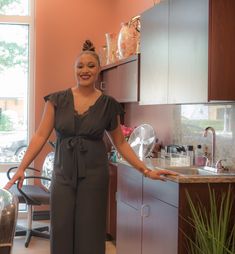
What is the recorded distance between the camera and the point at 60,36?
215 inches

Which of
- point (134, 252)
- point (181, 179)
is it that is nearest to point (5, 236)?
point (181, 179)

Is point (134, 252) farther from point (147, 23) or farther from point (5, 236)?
point (5, 236)

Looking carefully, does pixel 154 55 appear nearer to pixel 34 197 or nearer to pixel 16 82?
pixel 34 197

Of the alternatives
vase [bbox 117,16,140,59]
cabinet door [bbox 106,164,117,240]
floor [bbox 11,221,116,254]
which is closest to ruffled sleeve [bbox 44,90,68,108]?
vase [bbox 117,16,140,59]

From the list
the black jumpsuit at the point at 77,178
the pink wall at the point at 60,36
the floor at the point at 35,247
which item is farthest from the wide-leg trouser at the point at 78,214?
the pink wall at the point at 60,36

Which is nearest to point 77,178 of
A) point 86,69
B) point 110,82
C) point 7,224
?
point 86,69

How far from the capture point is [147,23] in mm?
3641

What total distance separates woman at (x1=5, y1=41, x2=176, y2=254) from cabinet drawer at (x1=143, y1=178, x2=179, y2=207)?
0.38m

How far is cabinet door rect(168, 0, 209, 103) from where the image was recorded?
8.82 feet

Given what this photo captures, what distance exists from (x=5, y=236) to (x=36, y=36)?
4.42 m

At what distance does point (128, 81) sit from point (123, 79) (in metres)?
0.18

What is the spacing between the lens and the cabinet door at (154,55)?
10.8ft

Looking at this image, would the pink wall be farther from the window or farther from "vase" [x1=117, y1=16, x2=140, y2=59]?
"vase" [x1=117, y1=16, x2=140, y2=59]

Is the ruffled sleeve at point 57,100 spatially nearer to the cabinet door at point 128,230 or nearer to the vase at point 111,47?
the cabinet door at point 128,230
